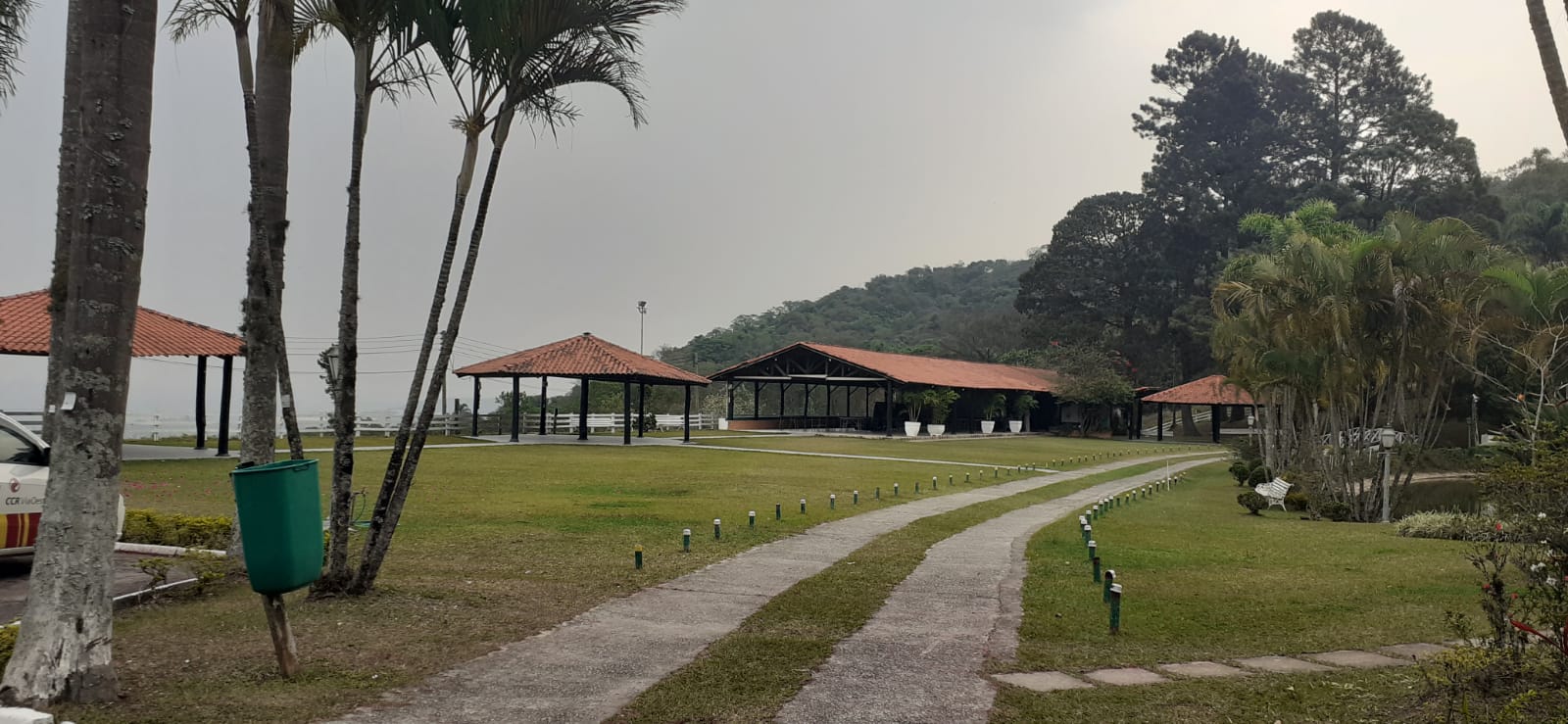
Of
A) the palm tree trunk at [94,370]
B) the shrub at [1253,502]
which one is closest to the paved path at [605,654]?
the palm tree trunk at [94,370]

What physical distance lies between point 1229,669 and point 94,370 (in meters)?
5.98

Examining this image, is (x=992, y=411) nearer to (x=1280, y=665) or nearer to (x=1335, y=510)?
(x=1335, y=510)

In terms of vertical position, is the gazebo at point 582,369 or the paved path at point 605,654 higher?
the gazebo at point 582,369

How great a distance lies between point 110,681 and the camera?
4.46 m

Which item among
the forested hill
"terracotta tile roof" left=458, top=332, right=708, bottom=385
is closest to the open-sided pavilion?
"terracotta tile roof" left=458, top=332, right=708, bottom=385

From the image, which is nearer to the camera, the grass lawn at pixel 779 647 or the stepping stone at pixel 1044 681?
the grass lawn at pixel 779 647

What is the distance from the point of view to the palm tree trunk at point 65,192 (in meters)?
5.20

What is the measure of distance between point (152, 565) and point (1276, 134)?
207 ft

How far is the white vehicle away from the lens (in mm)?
7059

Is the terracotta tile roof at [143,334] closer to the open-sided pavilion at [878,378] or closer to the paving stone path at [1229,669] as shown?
the paving stone path at [1229,669]

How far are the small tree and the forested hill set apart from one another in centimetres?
1732

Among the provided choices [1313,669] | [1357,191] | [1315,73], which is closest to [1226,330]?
[1313,669]

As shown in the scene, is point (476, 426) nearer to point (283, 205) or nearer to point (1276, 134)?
point (283, 205)

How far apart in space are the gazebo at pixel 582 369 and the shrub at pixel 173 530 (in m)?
21.2
